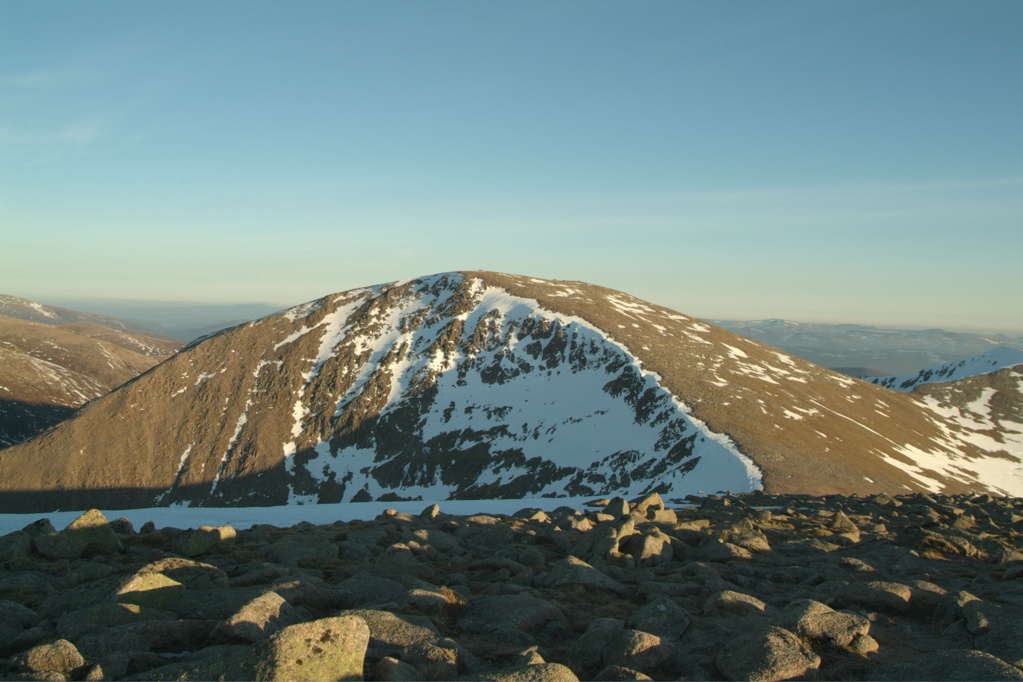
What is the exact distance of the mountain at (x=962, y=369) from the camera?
170 metres

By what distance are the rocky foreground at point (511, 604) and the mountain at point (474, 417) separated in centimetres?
4935

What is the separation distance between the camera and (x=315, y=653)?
8406 mm

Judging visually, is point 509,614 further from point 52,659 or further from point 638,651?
point 52,659

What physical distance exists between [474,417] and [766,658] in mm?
99924

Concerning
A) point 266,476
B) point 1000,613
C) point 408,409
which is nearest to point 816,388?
point 408,409

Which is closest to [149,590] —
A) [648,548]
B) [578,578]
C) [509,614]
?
[509,614]

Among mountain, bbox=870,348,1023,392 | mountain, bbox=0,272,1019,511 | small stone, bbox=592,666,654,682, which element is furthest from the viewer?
mountain, bbox=870,348,1023,392

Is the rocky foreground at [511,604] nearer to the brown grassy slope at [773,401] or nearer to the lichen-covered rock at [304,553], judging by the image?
the lichen-covered rock at [304,553]

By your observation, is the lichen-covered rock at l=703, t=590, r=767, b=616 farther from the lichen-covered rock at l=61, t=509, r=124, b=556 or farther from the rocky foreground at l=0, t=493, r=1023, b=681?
the lichen-covered rock at l=61, t=509, r=124, b=556

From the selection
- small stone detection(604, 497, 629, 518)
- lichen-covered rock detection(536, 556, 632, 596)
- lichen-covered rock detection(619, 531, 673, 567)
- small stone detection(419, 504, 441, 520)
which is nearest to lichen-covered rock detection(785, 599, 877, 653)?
lichen-covered rock detection(536, 556, 632, 596)

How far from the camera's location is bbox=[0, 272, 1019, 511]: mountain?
8075 centimetres

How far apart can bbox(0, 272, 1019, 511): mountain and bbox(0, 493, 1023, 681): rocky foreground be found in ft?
162

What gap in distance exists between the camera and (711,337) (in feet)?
430

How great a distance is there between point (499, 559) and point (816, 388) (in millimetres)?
111751
